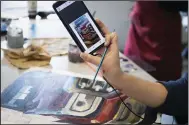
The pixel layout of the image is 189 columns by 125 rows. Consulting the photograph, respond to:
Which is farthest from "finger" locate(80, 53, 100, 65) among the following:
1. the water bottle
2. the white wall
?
the white wall

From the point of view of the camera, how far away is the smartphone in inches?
27.8

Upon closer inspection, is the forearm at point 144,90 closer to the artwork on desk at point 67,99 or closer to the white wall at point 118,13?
the artwork on desk at point 67,99

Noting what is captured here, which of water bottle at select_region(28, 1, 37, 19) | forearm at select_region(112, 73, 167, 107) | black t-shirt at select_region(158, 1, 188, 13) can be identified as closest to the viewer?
forearm at select_region(112, 73, 167, 107)

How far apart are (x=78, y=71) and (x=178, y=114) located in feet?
1.29

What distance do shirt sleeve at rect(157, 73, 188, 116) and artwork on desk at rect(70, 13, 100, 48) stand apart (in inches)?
10.2

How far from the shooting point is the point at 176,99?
0.84m

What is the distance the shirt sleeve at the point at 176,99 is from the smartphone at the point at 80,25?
0.25 meters

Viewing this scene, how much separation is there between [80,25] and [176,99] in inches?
13.1

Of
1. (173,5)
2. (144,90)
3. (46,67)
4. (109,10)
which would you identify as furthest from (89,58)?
(109,10)

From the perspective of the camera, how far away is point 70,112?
846mm

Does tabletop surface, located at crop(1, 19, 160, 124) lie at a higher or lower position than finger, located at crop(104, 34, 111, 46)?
lower

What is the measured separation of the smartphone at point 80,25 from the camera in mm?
706

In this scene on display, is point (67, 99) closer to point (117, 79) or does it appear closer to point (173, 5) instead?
point (117, 79)

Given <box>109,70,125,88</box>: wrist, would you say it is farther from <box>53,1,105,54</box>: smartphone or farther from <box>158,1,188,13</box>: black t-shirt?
<box>158,1,188,13</box>: black t-shirt
